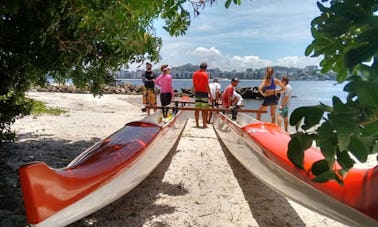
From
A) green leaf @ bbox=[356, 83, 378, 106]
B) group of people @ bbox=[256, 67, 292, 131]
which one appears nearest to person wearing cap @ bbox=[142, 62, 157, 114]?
group of people @ bbox=[256, 67, 292, 131]

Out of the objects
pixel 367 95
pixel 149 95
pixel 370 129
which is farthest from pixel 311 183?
pixel 149 95

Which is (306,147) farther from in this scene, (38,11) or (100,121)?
(100,121)

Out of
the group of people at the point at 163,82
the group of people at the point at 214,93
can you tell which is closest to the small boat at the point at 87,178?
the group of people at the point at 214,93

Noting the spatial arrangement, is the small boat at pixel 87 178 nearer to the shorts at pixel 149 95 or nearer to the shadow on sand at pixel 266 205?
the shadow on sand at pixel 266 205

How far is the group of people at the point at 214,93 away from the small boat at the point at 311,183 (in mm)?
3503

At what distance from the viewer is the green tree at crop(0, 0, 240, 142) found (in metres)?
3.65

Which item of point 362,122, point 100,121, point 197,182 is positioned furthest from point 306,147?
point 100,121

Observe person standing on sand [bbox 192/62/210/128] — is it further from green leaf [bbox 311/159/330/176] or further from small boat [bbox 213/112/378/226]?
green leaf [bbox 311/159/330/176]

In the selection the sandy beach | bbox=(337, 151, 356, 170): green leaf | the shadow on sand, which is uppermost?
bbox=(337, 151, 356, 170): green leaf

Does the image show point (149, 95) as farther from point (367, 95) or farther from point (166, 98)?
point (367, 95)

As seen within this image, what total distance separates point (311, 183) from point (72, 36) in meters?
3.57

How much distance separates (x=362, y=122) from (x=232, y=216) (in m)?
4.05

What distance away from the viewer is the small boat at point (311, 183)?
3.47m

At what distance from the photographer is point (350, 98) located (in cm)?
126
